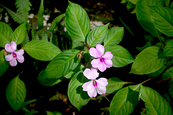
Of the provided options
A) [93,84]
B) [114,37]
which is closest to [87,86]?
[93,84]

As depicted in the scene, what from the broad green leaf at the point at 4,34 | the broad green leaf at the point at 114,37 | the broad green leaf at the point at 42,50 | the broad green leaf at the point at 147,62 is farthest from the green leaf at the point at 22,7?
the broad green leaf at the point at 147,62

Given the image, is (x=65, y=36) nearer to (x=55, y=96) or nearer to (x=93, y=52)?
(x=93, y=52)

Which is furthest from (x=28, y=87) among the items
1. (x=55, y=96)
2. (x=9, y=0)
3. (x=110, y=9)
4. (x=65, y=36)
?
(x=110, y=9)

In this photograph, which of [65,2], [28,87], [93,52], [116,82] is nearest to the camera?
[93,52]

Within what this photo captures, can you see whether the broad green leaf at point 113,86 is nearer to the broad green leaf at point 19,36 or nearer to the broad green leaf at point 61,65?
the broad green leaf at point 61,65

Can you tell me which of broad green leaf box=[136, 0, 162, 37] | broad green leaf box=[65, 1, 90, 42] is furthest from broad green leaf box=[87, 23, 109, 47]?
broad green leaf box=[136, 0, 162, 37]

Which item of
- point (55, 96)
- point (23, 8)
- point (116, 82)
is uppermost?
point (23, 8)

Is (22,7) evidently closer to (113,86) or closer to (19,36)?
(19,36)
